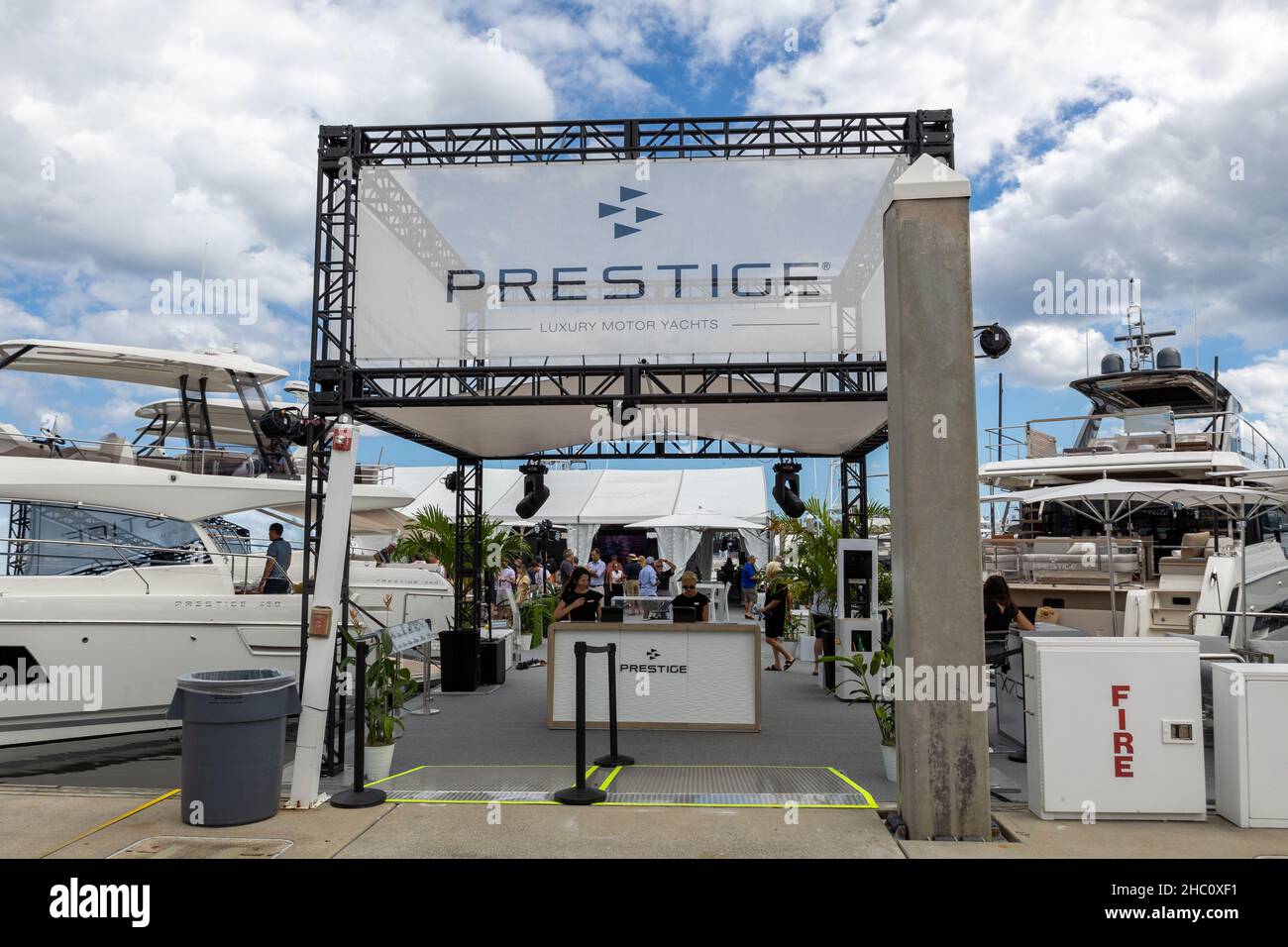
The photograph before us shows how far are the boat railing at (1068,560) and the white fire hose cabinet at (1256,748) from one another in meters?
10.2

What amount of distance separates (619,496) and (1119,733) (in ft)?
72.1

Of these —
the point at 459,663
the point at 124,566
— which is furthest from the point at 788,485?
the point at 124,566

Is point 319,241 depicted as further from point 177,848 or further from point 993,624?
point 993,624

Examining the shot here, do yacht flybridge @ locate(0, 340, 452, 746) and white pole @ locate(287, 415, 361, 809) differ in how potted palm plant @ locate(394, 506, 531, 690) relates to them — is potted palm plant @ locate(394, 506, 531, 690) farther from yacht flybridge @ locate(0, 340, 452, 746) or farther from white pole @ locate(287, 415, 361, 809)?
white pole @ locate(287, 415, 361, 809)

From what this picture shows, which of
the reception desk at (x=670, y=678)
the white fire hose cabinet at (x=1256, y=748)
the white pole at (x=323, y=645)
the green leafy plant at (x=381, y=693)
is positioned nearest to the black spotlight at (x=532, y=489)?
the reception desk at (x=670, y=678)

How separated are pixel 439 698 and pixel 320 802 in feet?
15.7

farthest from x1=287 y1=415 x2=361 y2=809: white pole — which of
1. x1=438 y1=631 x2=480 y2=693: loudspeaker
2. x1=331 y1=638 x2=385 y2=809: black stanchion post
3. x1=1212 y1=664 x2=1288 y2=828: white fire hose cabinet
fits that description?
x1=1212 y1=664 x2=1288 y2=828: white fire hose cabinet

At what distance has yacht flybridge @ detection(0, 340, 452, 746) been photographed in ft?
28.1

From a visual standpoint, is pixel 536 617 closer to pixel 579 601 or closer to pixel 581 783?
pixel 579 601

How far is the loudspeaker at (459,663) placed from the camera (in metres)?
11.2

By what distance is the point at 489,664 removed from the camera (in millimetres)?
11656
